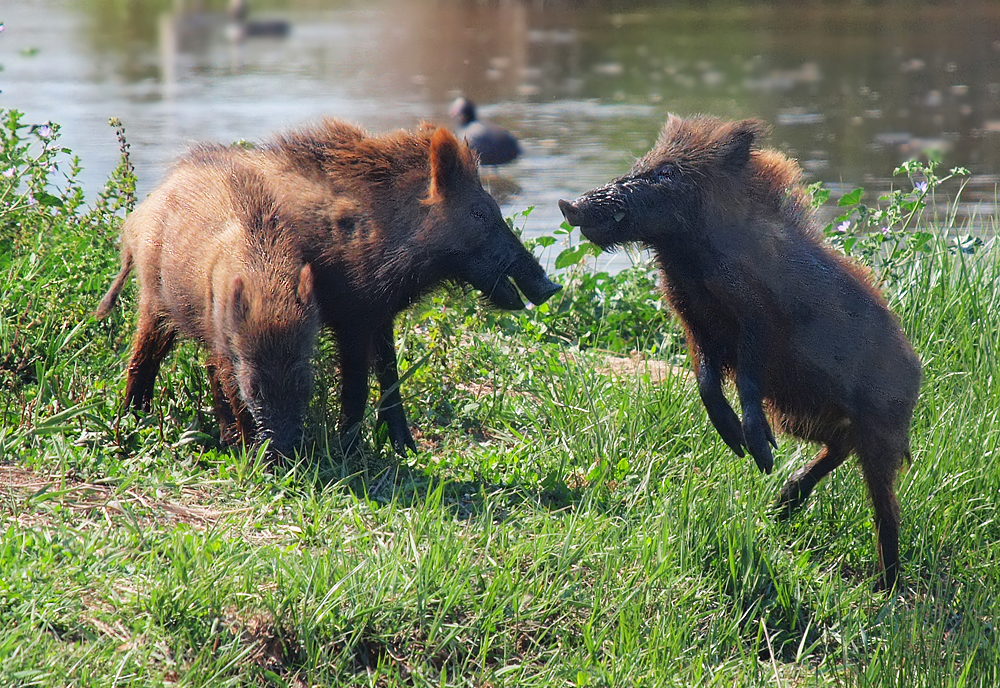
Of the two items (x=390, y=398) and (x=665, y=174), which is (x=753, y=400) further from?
(x=390, y=398)

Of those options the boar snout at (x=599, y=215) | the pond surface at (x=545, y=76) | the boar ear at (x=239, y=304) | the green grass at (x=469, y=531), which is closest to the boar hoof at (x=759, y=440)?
the green grass at (x=469, y=531)

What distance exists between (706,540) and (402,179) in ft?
6.06

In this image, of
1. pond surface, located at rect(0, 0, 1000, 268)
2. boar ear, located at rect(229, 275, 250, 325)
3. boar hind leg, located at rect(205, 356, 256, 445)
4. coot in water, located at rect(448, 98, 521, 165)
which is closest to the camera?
boar ear, located at rect(229, 275, 250, 325)

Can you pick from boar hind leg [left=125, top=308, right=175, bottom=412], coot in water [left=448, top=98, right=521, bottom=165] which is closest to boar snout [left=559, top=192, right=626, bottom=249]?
boar hind leg [left=125, top=308, right=175, bottom=412]

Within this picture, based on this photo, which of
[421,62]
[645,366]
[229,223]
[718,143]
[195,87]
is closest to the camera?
[718,143]

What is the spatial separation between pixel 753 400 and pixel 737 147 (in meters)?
0.88

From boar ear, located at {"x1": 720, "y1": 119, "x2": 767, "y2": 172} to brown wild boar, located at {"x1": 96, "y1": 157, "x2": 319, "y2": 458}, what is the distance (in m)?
1.58

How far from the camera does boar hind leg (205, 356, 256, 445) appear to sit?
4.39m

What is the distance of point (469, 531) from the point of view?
420 centimetres

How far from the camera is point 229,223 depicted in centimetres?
453

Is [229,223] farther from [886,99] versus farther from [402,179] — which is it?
[886,99]

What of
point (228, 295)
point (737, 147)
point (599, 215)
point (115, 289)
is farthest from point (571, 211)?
point (115, 289)

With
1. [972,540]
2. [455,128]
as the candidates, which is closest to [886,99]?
[455,128]

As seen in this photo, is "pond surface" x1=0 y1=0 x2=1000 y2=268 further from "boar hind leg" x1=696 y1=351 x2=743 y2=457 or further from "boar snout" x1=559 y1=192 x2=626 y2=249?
"boar snout" x1=559 y1=192 x2=626 y2=249
